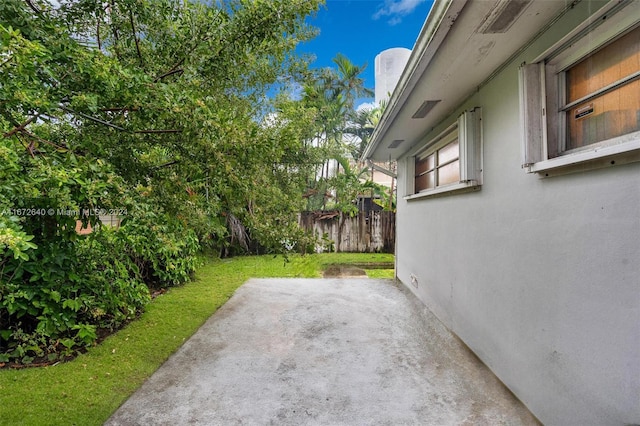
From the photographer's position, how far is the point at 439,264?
14.1 feet

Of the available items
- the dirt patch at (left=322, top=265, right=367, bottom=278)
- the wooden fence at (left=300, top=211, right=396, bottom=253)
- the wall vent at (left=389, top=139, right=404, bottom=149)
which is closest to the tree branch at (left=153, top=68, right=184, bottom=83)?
the wall vent at (left=389, top=139, right=404, bottom=149)

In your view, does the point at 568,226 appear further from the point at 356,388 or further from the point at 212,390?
the point at 212,390

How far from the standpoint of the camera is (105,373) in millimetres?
2770

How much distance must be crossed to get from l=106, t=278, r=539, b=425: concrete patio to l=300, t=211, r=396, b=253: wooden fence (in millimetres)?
5135

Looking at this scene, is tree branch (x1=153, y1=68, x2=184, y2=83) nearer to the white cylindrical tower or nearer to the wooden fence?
the white cylindrical tower

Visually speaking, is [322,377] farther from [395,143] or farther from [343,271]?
[343,271]

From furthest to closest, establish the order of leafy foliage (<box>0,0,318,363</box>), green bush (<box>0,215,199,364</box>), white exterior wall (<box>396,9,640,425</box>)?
green bush (<box>0,215,199,364</box>), leafy foliage (<box>0,0,318,363</box>), white exterior wall (<box>396,9,640,425</box>)

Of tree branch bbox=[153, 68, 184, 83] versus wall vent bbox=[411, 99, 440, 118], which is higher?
wall vent bbox=[411, 99, 440, 118]

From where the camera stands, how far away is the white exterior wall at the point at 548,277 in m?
1.59

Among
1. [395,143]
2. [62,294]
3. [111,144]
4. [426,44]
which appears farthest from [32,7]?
[395,143]

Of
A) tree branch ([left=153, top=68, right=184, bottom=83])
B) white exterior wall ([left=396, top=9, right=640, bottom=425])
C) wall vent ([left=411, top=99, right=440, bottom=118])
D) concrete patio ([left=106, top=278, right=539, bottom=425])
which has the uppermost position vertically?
wall vent ([left=411, top=99, right=440, bottom=118])

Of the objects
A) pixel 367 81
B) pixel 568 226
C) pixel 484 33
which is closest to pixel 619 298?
pixel 568 226

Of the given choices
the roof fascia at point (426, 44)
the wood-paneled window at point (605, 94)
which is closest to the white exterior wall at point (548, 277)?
the wood-paneled window at point (605, 94)

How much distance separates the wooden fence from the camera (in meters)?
9.58
